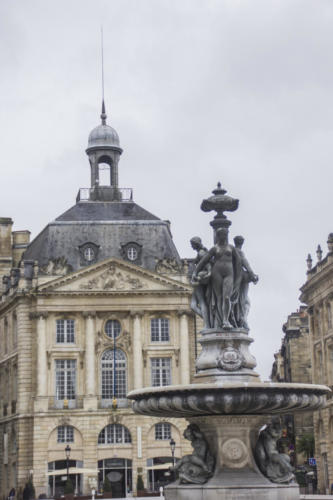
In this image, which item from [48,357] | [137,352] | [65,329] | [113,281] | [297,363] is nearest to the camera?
[48,357]

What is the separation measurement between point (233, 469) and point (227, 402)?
5.74 feet

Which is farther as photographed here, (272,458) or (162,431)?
(162,431)

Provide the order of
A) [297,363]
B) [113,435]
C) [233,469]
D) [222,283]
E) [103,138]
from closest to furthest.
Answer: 1. [233,469]
2. [222,283]
3. [113,435]
4. [103,138]
5. [297,363]

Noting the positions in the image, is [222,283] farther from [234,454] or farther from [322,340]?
[322,340]

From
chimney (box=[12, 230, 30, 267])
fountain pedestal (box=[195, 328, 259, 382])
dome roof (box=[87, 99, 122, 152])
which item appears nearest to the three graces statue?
fountain pedestal (box=[195, 328, 259, 382])

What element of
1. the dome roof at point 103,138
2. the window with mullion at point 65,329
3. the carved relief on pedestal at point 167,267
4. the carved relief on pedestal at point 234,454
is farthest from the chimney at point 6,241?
the carved relief on pedestal at point 234,454

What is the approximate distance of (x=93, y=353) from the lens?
232ft

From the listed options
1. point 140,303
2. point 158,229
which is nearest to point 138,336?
point 140,303

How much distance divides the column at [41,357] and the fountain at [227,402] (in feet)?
165

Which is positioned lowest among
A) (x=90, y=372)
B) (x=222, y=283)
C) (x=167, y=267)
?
(x=222, y=283)

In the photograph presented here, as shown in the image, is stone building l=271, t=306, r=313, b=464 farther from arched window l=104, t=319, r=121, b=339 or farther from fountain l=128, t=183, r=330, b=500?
fountain l=128, t=183, r=330, b=500

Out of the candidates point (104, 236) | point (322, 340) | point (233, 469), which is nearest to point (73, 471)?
point (104, 236)

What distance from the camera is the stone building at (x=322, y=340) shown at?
197 ft

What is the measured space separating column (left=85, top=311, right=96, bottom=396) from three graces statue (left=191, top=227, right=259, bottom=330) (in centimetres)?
4996
